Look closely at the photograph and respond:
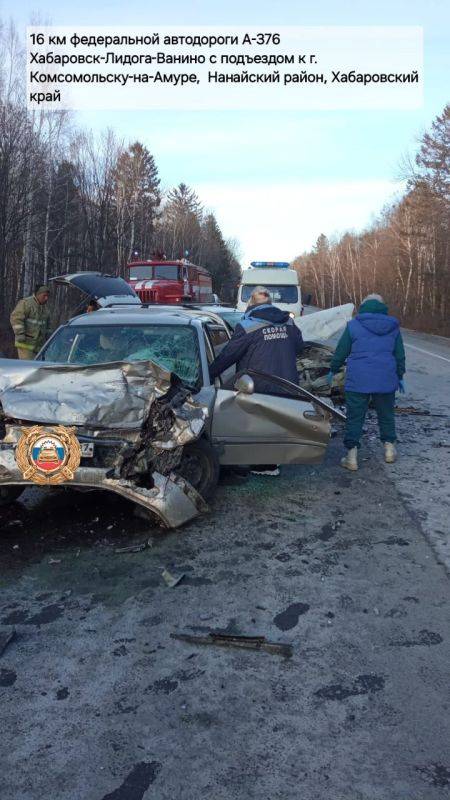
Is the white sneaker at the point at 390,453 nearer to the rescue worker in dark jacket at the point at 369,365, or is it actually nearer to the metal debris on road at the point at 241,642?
the rescue worker in dark jacket at the point at 369,365

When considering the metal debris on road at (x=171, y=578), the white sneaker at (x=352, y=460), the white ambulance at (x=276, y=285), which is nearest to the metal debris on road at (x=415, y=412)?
the white sneaker at (x=352, y=460)

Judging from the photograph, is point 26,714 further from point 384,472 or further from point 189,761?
point 384,472

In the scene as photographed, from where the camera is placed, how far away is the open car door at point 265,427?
5.27 meters

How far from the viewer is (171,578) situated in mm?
3781

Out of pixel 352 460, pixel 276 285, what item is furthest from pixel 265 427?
pixel 276 285

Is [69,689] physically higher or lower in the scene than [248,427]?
lower

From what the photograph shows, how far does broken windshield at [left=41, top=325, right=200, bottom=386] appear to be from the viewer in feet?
18.8

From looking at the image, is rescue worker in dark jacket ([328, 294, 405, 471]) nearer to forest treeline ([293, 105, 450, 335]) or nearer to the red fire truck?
the red fire truck

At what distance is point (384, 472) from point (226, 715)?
13.8ft

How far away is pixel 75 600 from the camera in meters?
3.52

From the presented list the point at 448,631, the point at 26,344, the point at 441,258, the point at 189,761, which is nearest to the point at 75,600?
the point at 189,761

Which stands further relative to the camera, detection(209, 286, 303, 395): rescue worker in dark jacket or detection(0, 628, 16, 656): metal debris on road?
detection(209, 286, 303, 395): rescue worker in dark jacket

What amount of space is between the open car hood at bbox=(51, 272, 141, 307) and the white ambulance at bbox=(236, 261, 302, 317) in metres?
4.36

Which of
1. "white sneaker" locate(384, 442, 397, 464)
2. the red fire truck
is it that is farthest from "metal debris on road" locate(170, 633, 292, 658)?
the red fire truck
